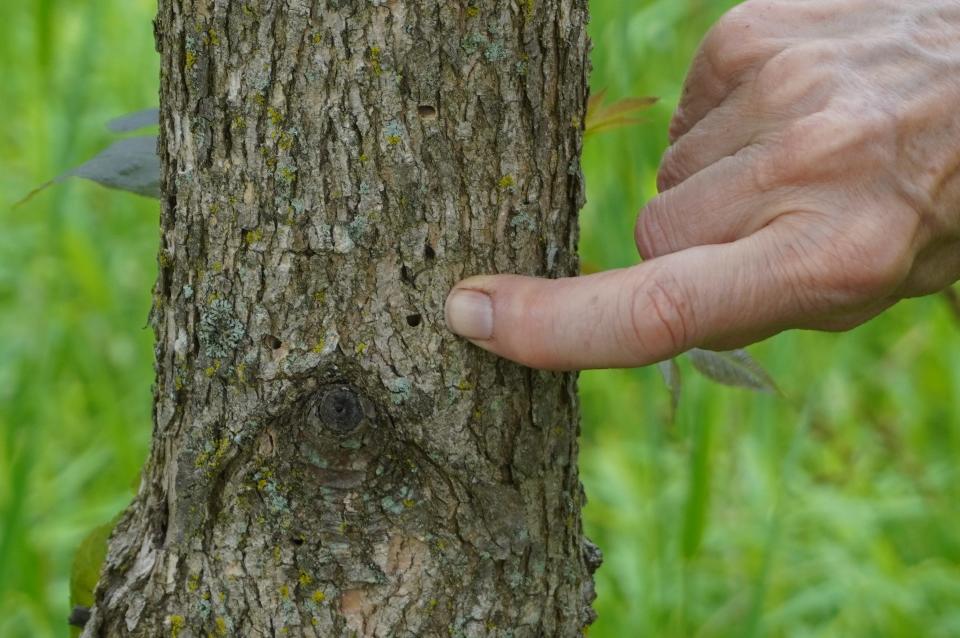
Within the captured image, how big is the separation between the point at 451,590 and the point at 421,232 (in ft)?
0.99

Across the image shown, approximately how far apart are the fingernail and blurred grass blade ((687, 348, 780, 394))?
0.30m

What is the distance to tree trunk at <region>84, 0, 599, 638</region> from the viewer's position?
0.74m

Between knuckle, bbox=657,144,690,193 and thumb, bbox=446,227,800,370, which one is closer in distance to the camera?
thumb, bbox=446,227,800,370

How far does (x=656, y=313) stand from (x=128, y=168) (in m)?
0.49

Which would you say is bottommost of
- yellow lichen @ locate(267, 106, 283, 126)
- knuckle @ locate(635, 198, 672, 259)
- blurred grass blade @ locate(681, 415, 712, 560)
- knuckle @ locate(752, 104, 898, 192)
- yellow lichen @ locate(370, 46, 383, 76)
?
blurred grass blade @ locate(681, 415, 712, 560)

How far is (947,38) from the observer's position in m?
0.87

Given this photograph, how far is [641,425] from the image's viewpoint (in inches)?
91.9

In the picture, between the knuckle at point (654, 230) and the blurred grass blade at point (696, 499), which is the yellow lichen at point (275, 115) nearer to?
the knuckle at point (654, 230)

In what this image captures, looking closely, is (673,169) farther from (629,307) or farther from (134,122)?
(134,122)

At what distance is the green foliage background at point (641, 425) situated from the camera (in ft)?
4.99

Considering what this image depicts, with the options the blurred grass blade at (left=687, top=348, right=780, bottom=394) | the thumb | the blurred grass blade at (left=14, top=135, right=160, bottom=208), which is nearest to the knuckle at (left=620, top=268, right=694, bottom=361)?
the thumb

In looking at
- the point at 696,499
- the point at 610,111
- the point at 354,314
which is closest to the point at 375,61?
the point at 354,314

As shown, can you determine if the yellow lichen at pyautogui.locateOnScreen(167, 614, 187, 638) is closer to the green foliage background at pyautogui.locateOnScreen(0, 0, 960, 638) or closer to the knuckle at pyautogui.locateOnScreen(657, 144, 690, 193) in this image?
the green foliage background at pyautogui.locateOnScreen(0, 0, 960, 638)

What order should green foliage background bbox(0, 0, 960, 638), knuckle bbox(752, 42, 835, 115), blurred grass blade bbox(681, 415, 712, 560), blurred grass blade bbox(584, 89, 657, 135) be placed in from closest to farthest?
knuckle bbox(752, 42, 835, 115)
blurred grass blade bbox(584, 89, 657, 135)
blurred grass blade bbox(681, 415, 712, 560)
green foliage background bbox(0, 0, 960, 638)
